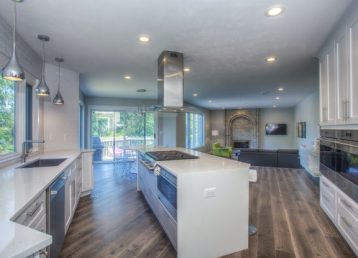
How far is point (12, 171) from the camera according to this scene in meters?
2.17

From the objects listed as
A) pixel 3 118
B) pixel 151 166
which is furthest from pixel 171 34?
pixel 3 118

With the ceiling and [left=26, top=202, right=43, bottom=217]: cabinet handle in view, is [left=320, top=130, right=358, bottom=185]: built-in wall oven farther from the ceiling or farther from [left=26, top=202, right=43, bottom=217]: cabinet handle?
[left=26, top=202, right=43, bottom=217]: cabinet handle

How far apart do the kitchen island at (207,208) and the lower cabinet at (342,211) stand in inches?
42.1

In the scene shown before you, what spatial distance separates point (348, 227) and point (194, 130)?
329 inches

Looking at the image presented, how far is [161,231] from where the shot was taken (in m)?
2.72

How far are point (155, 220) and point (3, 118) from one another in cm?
244

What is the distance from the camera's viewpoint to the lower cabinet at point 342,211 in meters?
2.11

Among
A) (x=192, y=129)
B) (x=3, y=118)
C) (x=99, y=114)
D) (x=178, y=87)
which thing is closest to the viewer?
(x=3, y=118)

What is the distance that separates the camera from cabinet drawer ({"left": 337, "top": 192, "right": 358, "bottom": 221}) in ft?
6.78

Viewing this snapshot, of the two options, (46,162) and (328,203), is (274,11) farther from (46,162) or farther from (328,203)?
(46,162)

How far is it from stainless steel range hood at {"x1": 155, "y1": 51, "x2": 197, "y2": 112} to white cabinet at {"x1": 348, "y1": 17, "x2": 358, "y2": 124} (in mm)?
2095

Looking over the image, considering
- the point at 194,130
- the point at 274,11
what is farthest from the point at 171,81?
the point at 194,130

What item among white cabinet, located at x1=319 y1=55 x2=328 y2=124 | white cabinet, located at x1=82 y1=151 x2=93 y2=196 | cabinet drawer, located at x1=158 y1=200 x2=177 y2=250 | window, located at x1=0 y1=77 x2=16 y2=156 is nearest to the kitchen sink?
window, located at x1=0 y1=77 x2=16 y2=156

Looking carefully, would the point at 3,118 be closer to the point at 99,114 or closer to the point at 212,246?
the point at 212,246
